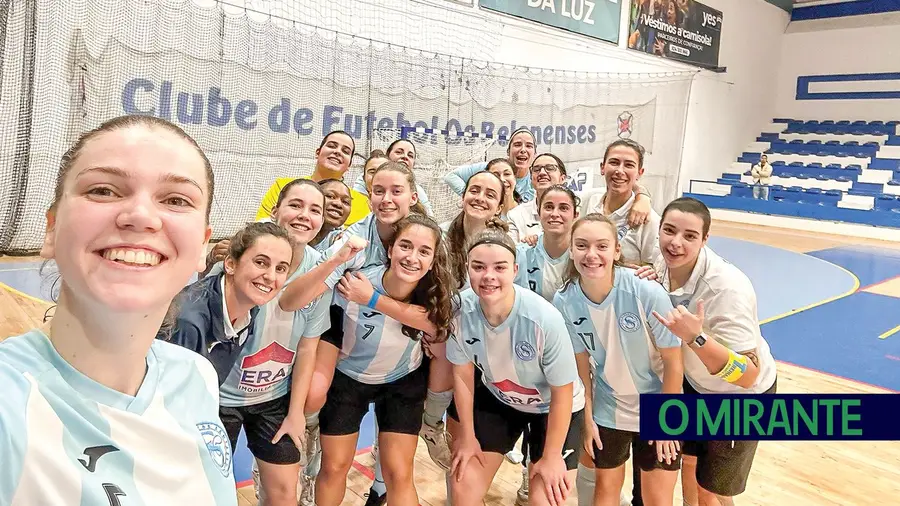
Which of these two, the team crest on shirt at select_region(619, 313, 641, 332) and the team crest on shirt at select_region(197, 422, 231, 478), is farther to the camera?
the team crest on shirt at select_region(619, 313, 641, 332)

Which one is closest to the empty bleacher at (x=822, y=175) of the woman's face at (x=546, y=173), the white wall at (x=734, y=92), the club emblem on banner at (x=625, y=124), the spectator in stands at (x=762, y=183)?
the spectator in stands at (x=762, y=183)

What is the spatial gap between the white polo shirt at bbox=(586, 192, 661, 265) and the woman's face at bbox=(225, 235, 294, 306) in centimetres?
213

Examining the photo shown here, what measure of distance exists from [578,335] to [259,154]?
22.7ft

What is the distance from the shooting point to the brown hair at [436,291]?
9.10 feet

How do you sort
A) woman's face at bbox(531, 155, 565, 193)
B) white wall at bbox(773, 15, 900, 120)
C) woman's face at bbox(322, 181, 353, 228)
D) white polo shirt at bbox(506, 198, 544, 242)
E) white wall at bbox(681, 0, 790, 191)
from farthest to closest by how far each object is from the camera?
white wall at bbox(773, 15, 900, 120) → white wall at bbox(681, 0, 790, 191) → woman's face at bbox(531, 155, 565, 193) → white polo shirt at bbox(506, 198, 544, 242) → woman's face at bbox(322, 181, 353, 228)

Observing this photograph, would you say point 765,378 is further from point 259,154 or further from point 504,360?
point 259,154

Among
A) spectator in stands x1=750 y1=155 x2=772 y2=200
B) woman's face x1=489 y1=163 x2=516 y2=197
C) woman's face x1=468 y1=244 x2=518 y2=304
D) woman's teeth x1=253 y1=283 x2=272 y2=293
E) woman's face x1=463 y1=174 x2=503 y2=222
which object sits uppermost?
spectator in stands x1=750 y1=155 x2=772 y2=200

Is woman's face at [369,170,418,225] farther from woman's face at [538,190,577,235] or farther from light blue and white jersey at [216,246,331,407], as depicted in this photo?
woman's face at [538,190,577,235]

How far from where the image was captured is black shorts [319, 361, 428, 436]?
286cm

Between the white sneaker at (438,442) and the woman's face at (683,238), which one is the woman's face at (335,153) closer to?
the white sneaker at (438,442)

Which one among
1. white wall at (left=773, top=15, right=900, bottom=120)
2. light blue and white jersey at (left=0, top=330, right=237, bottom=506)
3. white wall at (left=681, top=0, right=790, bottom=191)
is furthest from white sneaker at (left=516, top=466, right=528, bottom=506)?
white wall at (left=773, top=15, right=900, bottom=120)

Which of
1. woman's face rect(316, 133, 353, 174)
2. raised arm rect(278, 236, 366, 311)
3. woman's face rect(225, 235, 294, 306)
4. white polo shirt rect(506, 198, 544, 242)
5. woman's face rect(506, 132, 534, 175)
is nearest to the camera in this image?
woman's face rect(225, 235, 294, 306)

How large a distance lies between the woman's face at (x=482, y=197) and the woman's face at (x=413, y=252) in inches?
30.7

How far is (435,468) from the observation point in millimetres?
3664
